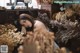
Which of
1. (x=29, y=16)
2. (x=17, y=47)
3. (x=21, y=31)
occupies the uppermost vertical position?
(x=29, y=16)

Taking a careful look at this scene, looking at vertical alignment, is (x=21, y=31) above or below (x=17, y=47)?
above

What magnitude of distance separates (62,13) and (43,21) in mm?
212

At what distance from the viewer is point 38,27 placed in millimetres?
2039

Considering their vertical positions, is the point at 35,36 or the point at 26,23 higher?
the point at 26,23

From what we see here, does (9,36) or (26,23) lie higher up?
(26,23)

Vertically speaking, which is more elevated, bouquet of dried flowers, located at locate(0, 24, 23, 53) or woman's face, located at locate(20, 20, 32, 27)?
woman's face, located at locate(20, 20, 32, 27)

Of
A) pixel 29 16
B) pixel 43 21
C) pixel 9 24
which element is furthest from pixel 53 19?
pixel 9 24

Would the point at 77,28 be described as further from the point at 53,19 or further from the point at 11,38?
the point at 11,38

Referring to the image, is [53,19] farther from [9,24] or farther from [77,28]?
[9,24]

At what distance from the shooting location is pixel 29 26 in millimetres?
2039

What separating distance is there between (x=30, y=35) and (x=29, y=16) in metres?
0.19

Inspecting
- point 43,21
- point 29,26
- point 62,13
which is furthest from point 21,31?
point 62,13

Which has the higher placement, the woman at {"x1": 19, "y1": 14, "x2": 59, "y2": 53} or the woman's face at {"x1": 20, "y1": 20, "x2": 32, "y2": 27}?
the woman's face at {"x1": 20, "y1": 20, "x2": 32, "y2": 27}

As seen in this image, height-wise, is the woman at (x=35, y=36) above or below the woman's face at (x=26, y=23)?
below
